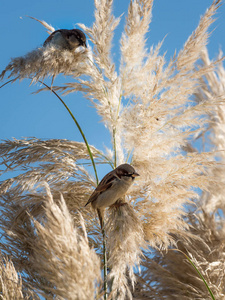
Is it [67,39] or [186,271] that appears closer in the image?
[67,39]

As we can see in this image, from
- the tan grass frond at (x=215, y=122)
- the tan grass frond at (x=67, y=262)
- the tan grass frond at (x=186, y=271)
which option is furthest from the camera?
the tan grass frond at (x=215, y=122)

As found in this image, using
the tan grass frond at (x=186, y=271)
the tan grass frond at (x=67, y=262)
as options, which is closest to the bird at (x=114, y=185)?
the tan grass frond at (x=67, y=262)

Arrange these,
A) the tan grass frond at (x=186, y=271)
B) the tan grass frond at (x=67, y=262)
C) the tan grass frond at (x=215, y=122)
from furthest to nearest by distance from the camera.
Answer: the tan grass frond at (x=215, y=122)
the tan grass frond at (x=186, y=271)
the tan grass frond at (x=67, y=262)

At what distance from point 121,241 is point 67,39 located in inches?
42.2

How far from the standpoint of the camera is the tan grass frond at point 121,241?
1630mm

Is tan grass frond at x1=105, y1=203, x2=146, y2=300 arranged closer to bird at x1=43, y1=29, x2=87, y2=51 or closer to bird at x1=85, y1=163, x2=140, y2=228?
bird at x1=85, y1=163, x2=140, y2=228

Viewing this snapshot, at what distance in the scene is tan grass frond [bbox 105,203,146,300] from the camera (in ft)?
5.35

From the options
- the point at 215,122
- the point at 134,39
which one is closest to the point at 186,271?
the point at 215,122

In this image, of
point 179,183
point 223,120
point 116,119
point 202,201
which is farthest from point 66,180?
point 223,120

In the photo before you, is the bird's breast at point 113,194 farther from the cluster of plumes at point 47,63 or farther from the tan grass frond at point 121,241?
the cluster of plumes at point 47,63

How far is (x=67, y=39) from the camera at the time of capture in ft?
6.56

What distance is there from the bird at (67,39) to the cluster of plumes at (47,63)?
31 millimetres

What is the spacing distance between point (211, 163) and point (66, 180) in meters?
0.75

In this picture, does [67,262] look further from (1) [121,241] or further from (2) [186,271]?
(2) [186,271]
